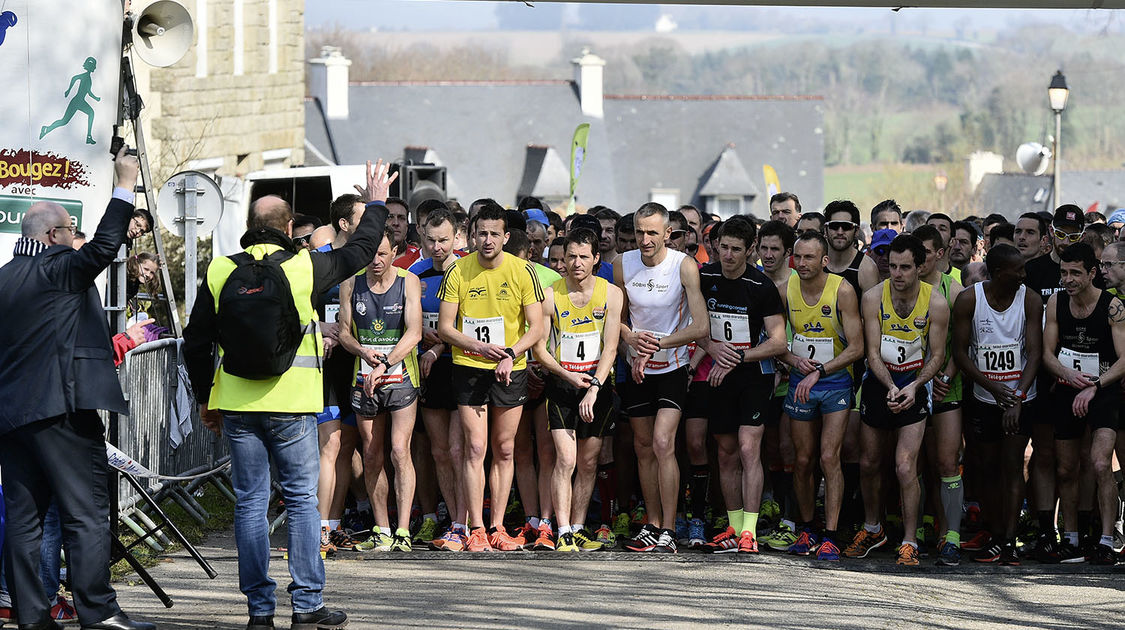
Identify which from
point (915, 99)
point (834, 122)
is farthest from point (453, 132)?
point (915, 99)

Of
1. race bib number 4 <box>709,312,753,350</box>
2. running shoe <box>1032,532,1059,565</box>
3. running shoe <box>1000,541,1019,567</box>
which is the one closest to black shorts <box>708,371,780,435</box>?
race bib number 4 <box>709,312,753,350</box>

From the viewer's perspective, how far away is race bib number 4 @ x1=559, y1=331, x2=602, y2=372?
8.72 meters

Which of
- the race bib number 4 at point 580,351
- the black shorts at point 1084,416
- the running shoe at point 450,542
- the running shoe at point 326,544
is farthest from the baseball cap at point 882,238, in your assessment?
the running shoe at point 326,544

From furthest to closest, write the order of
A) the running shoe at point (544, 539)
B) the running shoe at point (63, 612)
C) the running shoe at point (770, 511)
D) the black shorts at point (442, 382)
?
the running shoe at point (770, 511), the black shorts at point (442, 382), the running shoe at point (544, 539), the running shoe at point (63, 612)

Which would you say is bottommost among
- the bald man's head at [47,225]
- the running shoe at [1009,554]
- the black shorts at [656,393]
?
the running shoe at [1009,554]

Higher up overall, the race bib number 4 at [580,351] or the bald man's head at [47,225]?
the bald man's head at [47,225]

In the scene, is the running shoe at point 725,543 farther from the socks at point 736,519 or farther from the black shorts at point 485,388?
the black shorts at point 485,388

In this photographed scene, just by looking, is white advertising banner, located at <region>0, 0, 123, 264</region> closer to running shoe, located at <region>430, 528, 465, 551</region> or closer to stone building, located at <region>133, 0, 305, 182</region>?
running shoe, located at <region>430, 528, 465, 551</region>

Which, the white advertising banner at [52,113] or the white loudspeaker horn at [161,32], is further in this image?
the white loudspeaker horn at [161,32]

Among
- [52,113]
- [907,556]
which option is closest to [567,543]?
[907,556]

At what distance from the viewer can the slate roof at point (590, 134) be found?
229 ft

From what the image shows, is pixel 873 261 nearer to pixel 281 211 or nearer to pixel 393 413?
pixel 393 413

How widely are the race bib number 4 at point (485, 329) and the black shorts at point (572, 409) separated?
46 centimetres

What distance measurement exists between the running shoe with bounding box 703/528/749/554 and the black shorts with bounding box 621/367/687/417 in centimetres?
85
